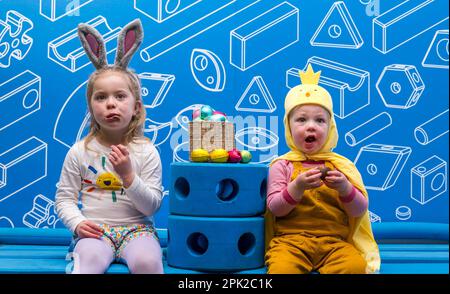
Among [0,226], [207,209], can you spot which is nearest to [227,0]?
[207,209]

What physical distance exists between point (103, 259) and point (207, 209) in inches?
13.4

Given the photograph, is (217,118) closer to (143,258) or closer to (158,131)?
(143,258)

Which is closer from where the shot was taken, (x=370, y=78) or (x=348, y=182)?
(x=348, y=182)

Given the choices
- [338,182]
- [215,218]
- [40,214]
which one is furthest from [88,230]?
[40,214]

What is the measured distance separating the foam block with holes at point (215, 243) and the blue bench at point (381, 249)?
0.03 metres

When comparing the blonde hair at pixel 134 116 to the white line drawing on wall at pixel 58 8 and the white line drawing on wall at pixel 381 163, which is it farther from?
the white line drawing on wall at pixel 381 163

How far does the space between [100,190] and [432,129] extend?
165 cm

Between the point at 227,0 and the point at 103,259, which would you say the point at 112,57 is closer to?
the point at 227,0

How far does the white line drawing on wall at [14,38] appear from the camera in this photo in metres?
2.67

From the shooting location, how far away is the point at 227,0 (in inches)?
108

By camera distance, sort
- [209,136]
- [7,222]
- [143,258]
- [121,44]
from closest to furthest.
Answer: [143,258] → [209,136] → [121,44] → [7,222]

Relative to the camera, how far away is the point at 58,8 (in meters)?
2.68

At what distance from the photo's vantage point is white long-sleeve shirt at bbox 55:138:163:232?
1.90 meters

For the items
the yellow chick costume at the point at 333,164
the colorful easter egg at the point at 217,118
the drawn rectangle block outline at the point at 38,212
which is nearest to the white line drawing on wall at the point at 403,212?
the yellow chick costume at the point at 333,164
